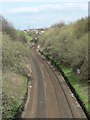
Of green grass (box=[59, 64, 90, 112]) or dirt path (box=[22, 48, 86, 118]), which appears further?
green grass (box=[59, 64, 90, 112])

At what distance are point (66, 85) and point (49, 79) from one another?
27.3ft

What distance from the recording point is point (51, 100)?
43844mm

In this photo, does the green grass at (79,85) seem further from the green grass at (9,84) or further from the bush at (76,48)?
the green grass at (9,84)

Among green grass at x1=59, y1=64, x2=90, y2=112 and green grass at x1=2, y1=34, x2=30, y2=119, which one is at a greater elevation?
green grass at x1=2, y1=34, x2=30, y2=119

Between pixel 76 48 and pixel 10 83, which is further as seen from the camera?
pixel 76 48

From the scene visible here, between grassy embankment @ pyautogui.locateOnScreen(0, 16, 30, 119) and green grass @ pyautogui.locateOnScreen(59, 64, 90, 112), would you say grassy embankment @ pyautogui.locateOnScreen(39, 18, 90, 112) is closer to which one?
green grass @ pyautogui.locateOnScreen(59, 64, 90, 112)

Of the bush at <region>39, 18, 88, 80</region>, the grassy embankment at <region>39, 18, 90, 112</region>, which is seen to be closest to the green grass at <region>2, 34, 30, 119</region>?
the grassy embankment at <region>39, 18, 90, 112</region>

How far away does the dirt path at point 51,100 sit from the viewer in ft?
121

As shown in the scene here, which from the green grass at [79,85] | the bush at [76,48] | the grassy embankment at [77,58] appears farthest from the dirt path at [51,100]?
the bush at [76,48]

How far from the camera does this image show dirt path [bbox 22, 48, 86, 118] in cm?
3684

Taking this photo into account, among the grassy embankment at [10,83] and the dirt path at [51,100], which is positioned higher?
the grassy embankment at [10,83]

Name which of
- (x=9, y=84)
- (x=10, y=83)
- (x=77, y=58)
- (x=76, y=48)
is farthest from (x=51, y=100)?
(x=76, y=48)

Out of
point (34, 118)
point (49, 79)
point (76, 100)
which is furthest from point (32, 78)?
point (34, 118)

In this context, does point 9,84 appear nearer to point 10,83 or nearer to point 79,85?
point 10,83
